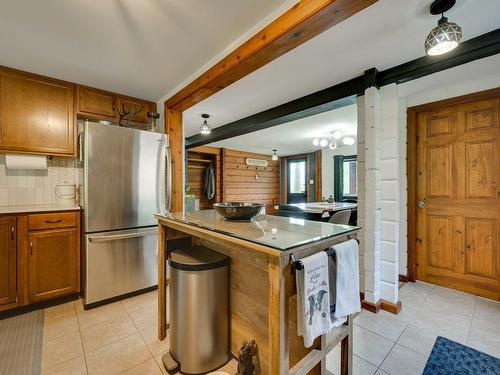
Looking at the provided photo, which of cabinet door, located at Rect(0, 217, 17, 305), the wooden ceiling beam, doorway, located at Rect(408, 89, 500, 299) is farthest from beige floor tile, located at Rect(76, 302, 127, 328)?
doorway, located at Rect(408, 89, 500, 299)

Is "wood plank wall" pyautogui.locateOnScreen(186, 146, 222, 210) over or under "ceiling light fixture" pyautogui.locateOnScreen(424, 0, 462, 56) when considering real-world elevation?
under

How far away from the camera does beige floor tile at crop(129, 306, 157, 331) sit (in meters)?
2.01

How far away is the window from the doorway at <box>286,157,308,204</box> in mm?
1141

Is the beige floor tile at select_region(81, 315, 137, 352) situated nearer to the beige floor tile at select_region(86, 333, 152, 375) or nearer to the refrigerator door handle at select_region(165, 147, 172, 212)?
the beige floor tile at select_region(86, 333, 152, 375)

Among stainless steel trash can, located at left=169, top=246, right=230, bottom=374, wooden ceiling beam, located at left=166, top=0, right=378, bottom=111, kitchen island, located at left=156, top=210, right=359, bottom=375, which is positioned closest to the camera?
kitchen island, located at left=156, top=210, right=359, bottom=375

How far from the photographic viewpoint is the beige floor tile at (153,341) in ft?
5.56

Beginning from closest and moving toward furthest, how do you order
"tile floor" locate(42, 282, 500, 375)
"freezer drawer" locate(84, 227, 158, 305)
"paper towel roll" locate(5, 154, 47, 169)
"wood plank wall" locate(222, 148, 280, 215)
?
1. "tile floor" locate(42, 282, 500, 375)
2. "freezer drawer" locate(84, 227, 158, 305)
3. "paper towel roll" locate(5, 154, 47, 169)
4. "wood plank wall" locate(222, 148, 280, 215)

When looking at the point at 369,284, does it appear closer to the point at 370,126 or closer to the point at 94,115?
the point at 370,126

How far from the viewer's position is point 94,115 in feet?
9.05

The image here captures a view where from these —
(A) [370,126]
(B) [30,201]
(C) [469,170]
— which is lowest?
(B) [30,201]

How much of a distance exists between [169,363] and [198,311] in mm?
410

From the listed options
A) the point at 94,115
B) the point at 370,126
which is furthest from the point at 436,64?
the point at 94,115

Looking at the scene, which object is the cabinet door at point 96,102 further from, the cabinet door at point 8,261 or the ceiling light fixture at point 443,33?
the ceiling light fixture at point 443,33

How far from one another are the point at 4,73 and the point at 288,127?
3831 millimetres
